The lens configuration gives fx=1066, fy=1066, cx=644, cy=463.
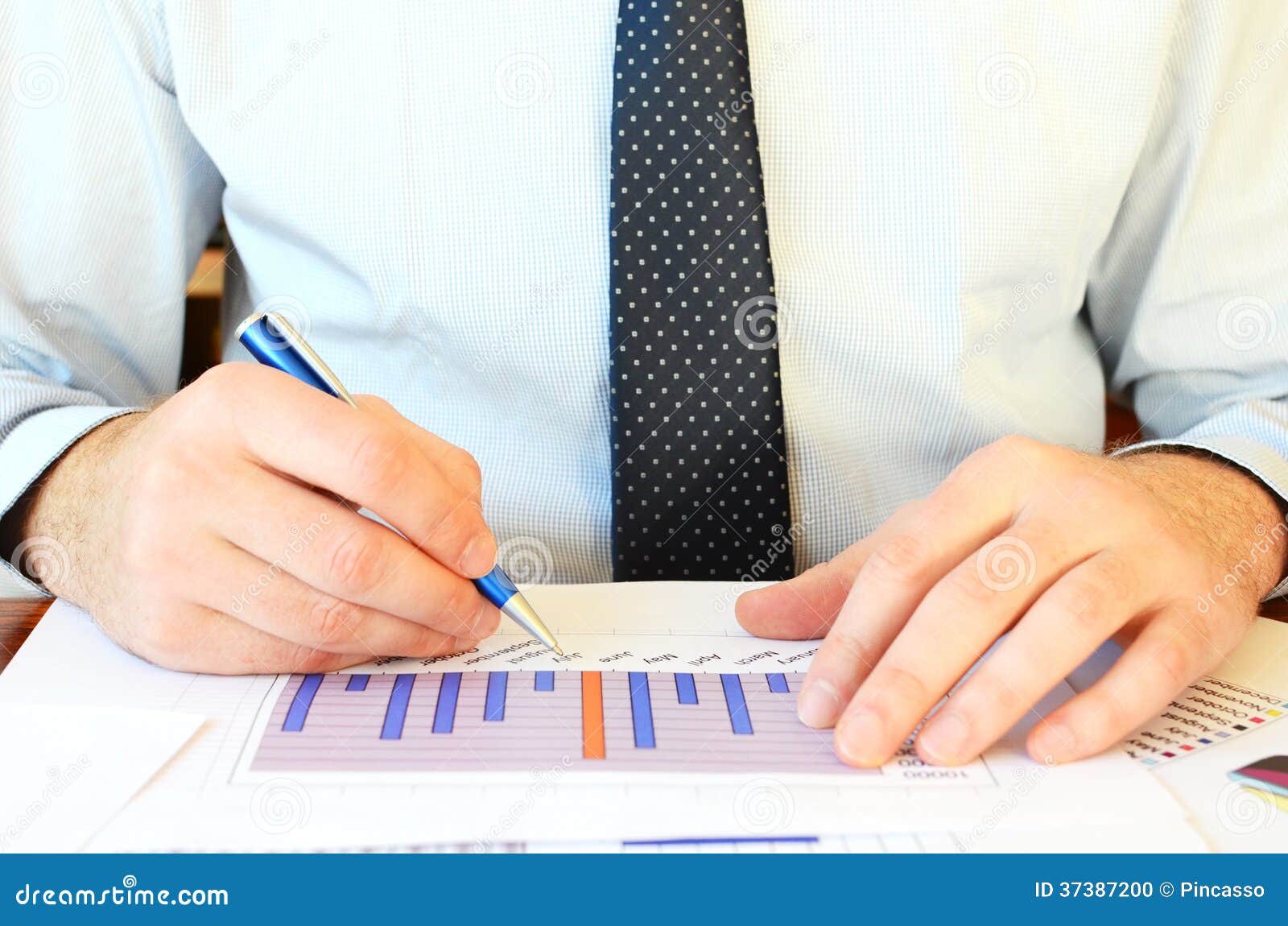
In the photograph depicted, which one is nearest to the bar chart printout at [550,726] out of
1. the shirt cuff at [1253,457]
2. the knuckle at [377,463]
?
the knuckle at [377,463]

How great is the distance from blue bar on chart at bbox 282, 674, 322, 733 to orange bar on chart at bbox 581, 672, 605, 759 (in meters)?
0.14

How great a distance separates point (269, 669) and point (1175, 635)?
18.8 inches

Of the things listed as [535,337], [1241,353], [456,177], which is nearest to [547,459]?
[535,337]

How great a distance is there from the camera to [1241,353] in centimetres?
90

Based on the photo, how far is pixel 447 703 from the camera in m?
0.54

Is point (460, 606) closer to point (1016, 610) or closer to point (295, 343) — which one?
point (295, 343)

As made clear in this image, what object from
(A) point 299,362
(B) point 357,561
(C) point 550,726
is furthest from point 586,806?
(A) point 299,362

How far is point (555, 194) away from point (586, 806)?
488mm

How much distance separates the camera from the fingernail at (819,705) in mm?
519

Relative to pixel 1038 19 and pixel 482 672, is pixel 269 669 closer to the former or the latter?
pixel 482 672

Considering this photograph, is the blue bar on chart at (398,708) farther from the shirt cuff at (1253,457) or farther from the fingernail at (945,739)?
the shirt cuff at (1253,457)

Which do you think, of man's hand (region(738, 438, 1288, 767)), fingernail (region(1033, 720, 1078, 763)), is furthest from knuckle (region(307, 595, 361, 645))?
fingernail (region(1033, 720, 1078, 763))

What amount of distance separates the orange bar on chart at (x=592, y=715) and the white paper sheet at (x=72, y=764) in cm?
18
